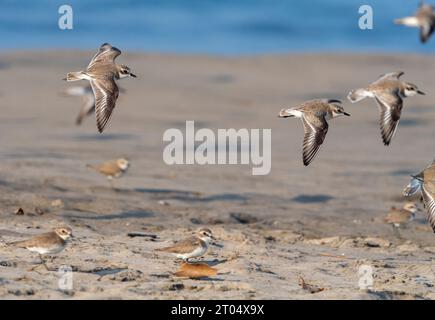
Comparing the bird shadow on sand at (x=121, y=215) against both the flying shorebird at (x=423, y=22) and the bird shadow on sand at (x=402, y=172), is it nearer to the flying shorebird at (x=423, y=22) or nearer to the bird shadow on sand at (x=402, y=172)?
the flying shorebird at (x=423, y=22)

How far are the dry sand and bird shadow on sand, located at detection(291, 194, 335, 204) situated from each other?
23mm

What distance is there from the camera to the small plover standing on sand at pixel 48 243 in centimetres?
753

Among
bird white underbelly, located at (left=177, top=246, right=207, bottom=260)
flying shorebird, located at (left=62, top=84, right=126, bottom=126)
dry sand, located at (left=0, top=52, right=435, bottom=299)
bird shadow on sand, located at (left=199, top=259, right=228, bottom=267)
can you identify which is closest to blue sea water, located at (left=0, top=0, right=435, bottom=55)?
dry sand, located at (left=0, top=52, right=435, bottom=299)

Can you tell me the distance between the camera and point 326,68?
70.0 feet

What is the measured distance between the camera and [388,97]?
10211 millimetres

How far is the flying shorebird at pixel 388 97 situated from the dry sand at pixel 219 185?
1092 millimetres

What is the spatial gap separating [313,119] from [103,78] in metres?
2.02

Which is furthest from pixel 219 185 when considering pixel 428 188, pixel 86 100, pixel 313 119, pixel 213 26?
pixel 213 26

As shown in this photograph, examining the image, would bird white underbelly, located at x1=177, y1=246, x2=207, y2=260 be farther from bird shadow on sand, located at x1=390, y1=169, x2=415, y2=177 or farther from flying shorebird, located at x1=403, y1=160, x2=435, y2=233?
bird shadow on sand, located at x1=390, y1=169, x2=415, y2=177

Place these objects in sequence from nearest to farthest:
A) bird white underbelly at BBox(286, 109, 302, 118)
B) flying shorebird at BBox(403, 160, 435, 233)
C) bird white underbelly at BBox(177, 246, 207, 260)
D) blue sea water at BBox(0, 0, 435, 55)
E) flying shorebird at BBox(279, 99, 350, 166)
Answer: bird white underbelly at BBox(177, 246, 207, 260) → flying shorebird at BBox(403, 160, 435, 233) → flying shorebird at BBox(279, 99, 350, 166) → bird white underbelly at BBox(286, 109, 302, 118) → blue sea water at BBox(0, 0, 435, 55)

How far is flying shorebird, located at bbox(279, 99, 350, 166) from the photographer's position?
30.6ft

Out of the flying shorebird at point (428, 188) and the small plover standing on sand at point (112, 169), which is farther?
the small plover standing on sand at point (112, 169)

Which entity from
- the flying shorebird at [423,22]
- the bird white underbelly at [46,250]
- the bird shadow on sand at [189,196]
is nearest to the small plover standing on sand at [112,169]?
the bird shadow on sand at [189,196]

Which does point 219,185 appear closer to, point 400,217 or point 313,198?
point 313,198
